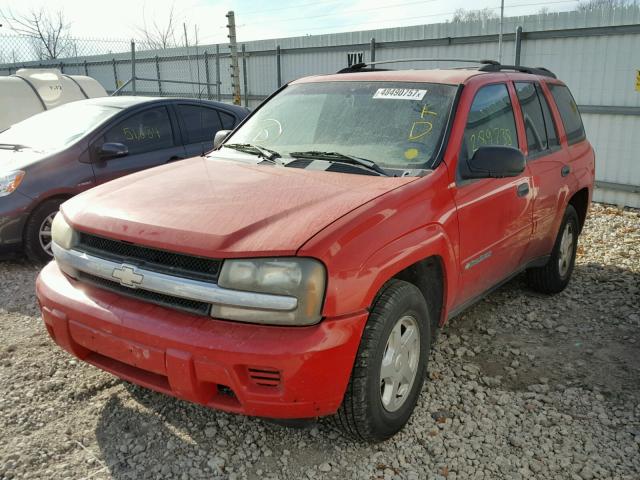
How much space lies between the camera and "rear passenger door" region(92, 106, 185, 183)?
5660mm

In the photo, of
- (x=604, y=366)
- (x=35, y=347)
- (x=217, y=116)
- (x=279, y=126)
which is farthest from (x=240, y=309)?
(x=217, y=116)

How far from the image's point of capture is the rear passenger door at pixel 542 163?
3.95 metres

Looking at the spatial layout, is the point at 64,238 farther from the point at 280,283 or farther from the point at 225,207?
the point at 280,283

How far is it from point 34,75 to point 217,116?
18.4 feet

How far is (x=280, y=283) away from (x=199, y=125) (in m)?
4.70

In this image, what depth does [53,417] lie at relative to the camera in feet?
9.60

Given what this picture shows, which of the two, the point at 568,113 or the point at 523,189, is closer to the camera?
the point at 523,189

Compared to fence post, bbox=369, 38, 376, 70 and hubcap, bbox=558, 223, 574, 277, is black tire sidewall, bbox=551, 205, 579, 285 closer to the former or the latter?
hubcap, bbox=558, 223, 574, 277

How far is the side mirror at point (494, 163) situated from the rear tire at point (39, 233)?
3.91 m

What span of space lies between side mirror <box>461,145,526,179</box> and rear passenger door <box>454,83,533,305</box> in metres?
0.06

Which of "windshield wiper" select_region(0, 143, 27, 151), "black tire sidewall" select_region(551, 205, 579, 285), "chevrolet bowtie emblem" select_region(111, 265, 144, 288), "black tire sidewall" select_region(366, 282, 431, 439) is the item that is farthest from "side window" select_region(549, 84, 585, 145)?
"windshield wiper" select_region(0, 143, 27, 151)

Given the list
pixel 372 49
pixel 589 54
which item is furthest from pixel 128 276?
pixel 372 49

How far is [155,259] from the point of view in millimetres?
2471

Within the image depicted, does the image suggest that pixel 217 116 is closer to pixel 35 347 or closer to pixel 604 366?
pixel 35 347
